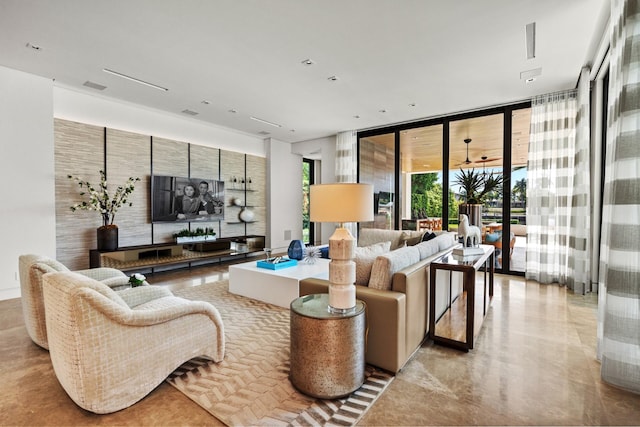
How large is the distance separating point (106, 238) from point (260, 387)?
161 inches

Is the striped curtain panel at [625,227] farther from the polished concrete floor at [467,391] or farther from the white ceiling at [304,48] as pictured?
the white ceiling at [304,48]

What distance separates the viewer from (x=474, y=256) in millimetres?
3068

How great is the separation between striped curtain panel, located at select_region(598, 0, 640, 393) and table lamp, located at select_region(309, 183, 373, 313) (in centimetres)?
164

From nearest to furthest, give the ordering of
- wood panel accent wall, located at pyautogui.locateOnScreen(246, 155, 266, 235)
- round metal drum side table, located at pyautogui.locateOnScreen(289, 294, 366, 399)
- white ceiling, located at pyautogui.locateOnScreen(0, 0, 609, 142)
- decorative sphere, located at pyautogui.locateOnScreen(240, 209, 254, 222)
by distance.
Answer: round metal drum side table, located at pyautogui.locateOnScreen(289, 294, 366, 399)
white ceiling, located at pyautogui.locateOnScreen(0, 0, 609, 142)
decorative sphere, located at pyautogui.locateOnScreen(240, 209, 254, 222)
wood panel accent wall, located at pyautogui.locateOnScreen(246, 155, 266, 235)

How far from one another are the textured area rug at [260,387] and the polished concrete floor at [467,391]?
0.08 m

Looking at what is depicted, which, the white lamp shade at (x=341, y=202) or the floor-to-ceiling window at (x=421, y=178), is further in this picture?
the floor-to-ceiling window at (x=421, y=178)

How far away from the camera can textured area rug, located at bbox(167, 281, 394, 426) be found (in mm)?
1749

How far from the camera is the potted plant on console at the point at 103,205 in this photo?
476cm

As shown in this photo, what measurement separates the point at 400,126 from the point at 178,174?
473 centimetres

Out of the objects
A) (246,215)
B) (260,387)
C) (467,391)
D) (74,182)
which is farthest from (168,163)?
(467,391)

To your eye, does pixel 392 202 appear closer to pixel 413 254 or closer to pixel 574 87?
pixel 574 87

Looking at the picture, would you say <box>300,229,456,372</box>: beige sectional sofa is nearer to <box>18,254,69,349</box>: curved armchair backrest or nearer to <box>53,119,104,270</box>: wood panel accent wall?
<box>18,254,69,349</box>: curved armchair backrest

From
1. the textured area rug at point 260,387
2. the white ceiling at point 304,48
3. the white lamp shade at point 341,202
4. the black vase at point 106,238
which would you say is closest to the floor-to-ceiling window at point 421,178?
the white ceiling at point 304,48

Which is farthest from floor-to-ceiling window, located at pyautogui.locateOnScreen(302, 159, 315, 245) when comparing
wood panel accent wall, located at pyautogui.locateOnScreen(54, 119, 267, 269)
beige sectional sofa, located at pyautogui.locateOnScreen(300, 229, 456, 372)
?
beige sectional sofa, located at pyautogui.locateOnScreen(300, 229, 456, 372)
